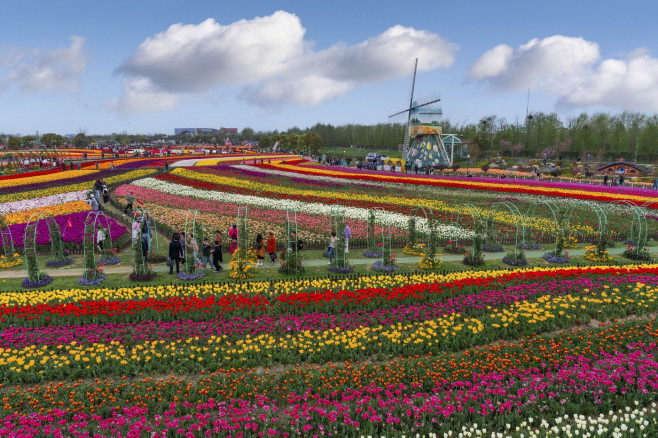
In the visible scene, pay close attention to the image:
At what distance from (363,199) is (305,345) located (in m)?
Answer: 23.5

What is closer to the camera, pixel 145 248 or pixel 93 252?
pixel 93 252

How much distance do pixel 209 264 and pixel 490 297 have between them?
11125 millimetres

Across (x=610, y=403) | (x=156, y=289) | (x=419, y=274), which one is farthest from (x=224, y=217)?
(x=610, y=403)

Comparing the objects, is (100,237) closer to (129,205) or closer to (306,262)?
(306,262)

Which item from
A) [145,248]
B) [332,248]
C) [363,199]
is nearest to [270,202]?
[363,199]

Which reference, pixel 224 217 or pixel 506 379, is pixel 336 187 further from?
pixel 506 379

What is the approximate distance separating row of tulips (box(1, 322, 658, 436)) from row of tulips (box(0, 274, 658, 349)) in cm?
193

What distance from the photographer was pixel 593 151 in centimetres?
8981

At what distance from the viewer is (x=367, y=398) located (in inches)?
304

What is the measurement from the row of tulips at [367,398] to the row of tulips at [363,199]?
13.9 meters

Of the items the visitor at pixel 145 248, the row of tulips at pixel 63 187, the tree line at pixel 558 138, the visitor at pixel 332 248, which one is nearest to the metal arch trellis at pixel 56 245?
the visitor at pixel 145 248

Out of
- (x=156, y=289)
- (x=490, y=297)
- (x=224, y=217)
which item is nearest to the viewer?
(x=490, y=297)

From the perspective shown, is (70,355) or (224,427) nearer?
(224,427)

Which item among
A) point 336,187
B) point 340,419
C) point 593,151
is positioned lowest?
point 340,419
